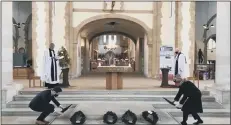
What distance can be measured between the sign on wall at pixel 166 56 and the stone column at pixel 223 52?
5711 mm

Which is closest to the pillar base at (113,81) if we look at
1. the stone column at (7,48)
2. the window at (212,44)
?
the stone column at (7,48)

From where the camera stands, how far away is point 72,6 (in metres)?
16.6

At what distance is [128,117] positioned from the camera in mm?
7258

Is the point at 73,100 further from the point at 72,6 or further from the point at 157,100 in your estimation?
the point at 72,6

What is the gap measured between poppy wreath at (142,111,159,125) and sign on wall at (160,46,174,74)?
8.09 m

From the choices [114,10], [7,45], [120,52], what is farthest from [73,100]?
[120,52]

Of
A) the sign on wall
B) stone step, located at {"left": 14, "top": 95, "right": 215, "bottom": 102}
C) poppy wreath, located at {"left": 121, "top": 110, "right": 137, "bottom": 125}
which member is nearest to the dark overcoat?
poppy wreath, located at {"left": 121, "top": 110, "right": 137, "bottom": 125}

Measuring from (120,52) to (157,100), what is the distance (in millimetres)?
32531

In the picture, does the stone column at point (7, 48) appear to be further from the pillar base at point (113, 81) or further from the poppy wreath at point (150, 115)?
the poppy wreath at point (150, 115)

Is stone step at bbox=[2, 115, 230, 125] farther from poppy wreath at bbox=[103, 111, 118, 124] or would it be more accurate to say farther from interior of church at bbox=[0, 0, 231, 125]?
poppy wreath at bbox=[103, 111, 118, 124]

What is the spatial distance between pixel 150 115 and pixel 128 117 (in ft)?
1.65

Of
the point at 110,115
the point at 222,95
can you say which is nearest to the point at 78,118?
the point at 110,115

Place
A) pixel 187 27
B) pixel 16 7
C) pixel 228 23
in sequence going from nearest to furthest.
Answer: pixel 228 23
pixel 187 27
pixel 16 7

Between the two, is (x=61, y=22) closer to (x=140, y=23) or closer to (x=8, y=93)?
(x=140, y=23)
